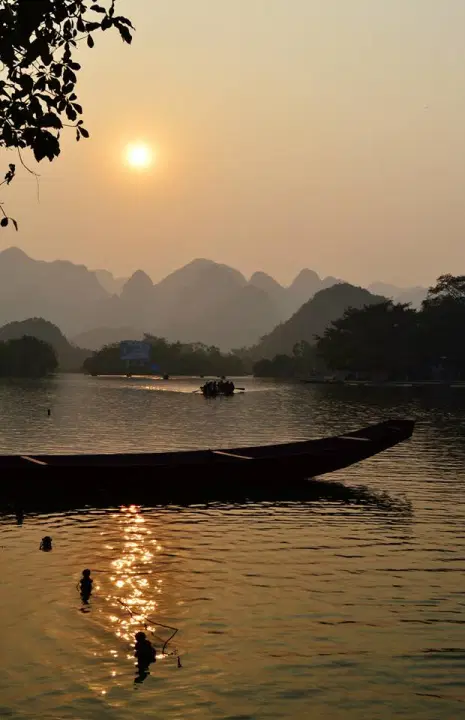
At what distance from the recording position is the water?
46.9ft

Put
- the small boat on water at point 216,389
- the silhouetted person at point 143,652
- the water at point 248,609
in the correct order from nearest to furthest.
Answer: the water at point 248,609
the silhouetted person at point 143,652
the small boat on water at point 216,389

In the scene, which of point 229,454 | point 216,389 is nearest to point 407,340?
point 216,389

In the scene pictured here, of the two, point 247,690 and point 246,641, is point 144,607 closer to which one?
point 246,641

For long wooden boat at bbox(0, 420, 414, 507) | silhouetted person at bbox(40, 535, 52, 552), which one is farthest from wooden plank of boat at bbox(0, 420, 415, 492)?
silhouetted person at bbox(40, 535, 52, 552)

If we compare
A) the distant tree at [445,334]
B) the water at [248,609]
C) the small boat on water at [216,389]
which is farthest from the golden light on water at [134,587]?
the distant tree at [445,334]

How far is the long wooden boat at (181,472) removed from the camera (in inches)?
1316

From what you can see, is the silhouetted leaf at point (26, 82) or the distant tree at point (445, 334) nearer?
the silhouetted leaf at point (26, 82)

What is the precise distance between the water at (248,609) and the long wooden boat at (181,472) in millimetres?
1894

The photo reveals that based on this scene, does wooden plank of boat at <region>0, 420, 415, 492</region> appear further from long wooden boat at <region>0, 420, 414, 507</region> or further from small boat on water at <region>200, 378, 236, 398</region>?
small boat on water at <region>200, 378, 236, 398</region>

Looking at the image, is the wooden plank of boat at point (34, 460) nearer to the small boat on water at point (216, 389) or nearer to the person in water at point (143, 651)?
the person in water at point (143, 651)

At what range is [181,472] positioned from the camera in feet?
113

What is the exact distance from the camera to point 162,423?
262ft

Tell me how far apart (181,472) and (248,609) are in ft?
50.8

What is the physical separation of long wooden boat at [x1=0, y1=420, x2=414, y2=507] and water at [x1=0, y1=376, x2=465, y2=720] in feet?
6.21
